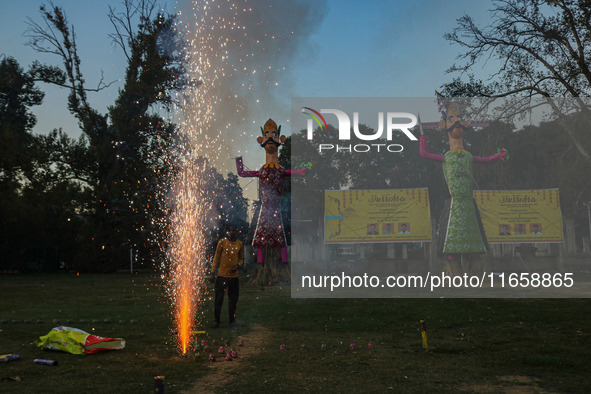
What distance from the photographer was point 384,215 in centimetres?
2984

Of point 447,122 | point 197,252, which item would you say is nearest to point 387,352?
point 197,252

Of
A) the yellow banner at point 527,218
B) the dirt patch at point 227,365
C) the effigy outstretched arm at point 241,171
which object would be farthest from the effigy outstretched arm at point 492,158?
the dirt patch at point 227,365

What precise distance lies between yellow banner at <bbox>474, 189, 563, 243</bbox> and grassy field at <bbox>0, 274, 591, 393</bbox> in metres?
14.0

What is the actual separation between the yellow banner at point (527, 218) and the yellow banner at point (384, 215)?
424 centimetres

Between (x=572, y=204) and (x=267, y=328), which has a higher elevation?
(x=572, y=204)

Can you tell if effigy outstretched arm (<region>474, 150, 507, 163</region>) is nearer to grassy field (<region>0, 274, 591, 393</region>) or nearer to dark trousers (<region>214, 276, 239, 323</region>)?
grassy field (<region>0, 274, 591, 393</region>)

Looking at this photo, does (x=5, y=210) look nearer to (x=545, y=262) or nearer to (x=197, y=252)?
(x=197, y=252)

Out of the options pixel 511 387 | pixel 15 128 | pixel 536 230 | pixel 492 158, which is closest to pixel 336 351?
pixel 511 387

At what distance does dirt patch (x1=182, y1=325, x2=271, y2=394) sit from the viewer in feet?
24.7

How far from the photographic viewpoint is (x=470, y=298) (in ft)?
64.1

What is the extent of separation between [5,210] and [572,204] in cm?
4414

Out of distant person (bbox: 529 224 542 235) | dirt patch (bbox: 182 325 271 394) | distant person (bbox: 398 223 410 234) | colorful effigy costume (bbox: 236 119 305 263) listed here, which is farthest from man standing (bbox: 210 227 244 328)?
distant person (bbox: 529 224 542 235)

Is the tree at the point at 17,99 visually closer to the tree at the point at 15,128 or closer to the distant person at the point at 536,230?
the tree at the point at 15,128

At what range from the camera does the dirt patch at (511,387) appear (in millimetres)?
7137
